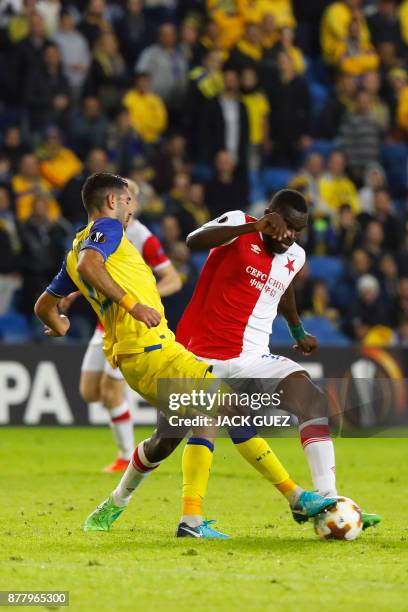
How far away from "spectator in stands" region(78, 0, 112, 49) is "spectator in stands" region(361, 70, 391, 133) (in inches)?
163

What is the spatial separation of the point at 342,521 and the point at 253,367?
41.4 inches

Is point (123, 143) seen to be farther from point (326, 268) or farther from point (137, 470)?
point (137, 470)

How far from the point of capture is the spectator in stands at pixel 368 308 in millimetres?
17438

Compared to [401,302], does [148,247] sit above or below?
above

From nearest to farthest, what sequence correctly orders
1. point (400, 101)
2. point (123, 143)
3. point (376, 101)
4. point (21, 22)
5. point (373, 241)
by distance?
point (123, 143) < point (373, 241) < point (21, 22) < point (376, 101) < point (400, 101)

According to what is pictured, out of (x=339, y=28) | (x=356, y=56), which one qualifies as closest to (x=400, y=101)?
(x=356, y=56)

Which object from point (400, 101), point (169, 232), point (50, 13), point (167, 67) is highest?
point (50, 13)

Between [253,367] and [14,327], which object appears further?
[14,327]

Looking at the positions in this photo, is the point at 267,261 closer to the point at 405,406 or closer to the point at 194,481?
the point at 194,481

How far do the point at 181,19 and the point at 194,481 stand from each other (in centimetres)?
1448

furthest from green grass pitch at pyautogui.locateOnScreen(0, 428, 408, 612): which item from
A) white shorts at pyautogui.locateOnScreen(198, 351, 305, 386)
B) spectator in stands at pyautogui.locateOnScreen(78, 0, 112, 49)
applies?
spectator in stands at pyautogui.locateOnScreen(78, 0, 112, 49)

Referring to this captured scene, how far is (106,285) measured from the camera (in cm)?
716

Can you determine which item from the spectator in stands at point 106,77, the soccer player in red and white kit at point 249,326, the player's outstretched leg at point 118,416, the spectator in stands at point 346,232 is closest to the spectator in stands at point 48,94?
the spectator in stands at point 106,77

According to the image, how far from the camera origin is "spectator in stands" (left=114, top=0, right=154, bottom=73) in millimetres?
19641
